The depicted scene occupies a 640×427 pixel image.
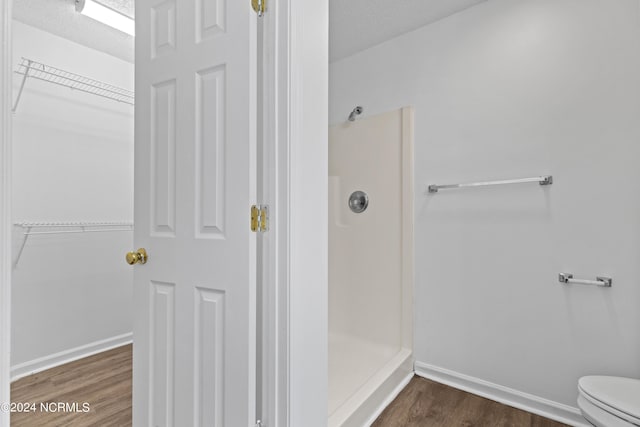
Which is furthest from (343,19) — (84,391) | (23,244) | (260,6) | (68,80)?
(84,391)

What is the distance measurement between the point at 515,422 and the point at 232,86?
2074mm

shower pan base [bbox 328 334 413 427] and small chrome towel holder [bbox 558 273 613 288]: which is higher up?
small chrome towel holder [bbox 558 273 613 288]

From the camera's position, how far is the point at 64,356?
2.34 m

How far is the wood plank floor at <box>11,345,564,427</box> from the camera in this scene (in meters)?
1.68

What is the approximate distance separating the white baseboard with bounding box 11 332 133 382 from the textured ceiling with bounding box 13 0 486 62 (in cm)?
227

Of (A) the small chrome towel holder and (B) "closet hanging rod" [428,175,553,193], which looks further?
(B) "closet hanging rod" [428,175,553,193]

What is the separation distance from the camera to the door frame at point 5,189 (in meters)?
0.65

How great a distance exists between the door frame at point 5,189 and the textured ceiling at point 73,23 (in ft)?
5.51

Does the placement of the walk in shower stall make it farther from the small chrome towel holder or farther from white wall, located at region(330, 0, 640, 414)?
the small chrome towel holder

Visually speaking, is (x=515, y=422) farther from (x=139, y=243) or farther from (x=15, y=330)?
(x=15, y=330)

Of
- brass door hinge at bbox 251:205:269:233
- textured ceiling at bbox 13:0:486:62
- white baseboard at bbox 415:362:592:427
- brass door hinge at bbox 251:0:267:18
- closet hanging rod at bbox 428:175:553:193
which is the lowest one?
white baseboard at bbox 415:362:592:427

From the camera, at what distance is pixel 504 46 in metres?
1.87

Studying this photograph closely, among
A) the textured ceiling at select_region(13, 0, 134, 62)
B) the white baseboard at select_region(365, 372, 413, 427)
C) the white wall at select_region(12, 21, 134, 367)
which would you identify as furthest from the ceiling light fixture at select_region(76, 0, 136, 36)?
the white baseboard at select_region(365, 372, 413, 427)
